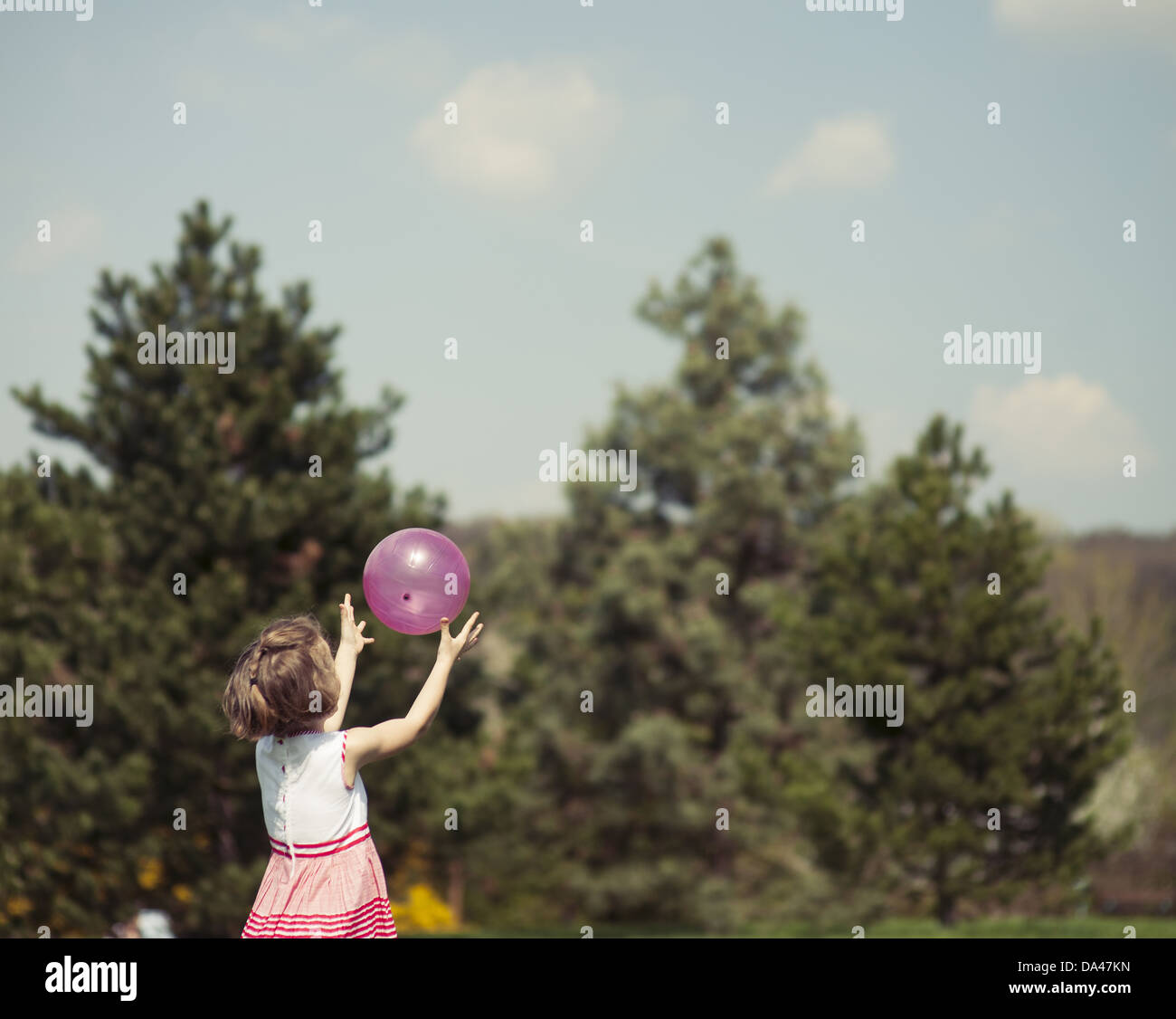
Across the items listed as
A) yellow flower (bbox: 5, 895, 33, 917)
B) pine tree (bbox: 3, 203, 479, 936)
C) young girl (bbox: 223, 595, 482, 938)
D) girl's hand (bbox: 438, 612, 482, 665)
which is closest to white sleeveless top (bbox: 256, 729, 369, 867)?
young girl (bbox: 223, 595, 482, 938)

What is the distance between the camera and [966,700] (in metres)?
18.9

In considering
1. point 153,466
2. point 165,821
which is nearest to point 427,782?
point 165,821

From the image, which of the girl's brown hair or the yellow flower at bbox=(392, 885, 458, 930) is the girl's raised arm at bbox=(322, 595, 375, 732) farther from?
the yellow flower at bbox=(392, 885, 458, 930)

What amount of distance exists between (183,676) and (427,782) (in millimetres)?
4209

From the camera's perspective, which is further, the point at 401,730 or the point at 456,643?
the point at 456,643

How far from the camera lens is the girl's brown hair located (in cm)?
370

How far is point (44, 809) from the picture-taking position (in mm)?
17766

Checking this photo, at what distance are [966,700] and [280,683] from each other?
16856 millimetres

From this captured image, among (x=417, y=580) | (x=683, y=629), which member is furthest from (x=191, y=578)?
(x=417, y=580)

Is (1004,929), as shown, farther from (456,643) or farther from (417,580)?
(456,643)

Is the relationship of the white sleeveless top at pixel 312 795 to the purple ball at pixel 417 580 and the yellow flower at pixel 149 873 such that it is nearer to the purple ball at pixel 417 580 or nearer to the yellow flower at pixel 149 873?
the purple ball at pixel 417 580

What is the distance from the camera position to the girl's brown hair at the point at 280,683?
3697 millimetres

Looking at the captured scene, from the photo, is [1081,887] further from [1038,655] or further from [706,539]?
[706,539]

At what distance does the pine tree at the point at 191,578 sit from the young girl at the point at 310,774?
1371 cm
